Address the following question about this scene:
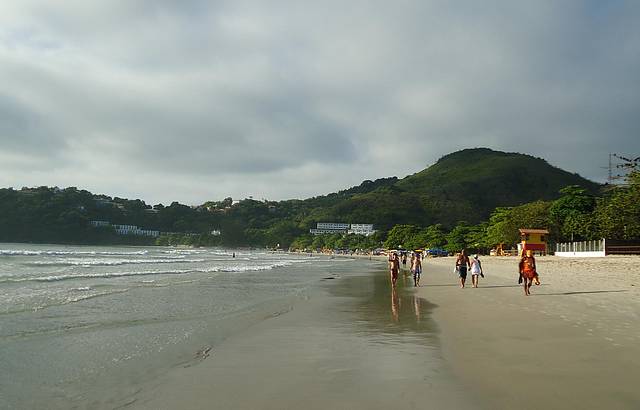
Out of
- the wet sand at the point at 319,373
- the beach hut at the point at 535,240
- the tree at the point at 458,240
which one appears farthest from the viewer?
the tree at the point at 458,240

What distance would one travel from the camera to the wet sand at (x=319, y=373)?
18.7ft

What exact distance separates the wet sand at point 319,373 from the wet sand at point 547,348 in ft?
1.67

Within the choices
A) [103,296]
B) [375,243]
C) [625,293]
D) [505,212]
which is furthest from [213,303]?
[375,243]

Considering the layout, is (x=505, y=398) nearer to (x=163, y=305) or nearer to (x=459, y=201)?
(x=163, y=305)

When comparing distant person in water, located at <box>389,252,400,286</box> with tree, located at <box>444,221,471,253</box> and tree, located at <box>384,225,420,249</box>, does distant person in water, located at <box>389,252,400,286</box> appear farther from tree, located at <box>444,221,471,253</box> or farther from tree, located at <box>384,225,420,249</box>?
tree, located at <box>384,225,420,249</box>

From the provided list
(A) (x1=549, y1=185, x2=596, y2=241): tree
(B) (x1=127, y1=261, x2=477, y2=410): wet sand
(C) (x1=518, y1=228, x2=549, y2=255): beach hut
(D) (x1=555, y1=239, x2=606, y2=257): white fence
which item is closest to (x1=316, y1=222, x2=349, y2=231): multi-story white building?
(A) (x1=549, y1=185, x2=596, y2=241): tree

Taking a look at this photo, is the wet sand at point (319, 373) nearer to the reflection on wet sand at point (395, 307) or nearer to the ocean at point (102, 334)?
the ocean at point (102, 334)

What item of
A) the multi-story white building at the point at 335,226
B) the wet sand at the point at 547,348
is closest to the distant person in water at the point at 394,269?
the wet sand at the point at 547,348

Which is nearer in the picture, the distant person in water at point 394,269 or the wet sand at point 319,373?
the wet sand at point 319,373

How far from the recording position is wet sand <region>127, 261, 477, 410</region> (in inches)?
225

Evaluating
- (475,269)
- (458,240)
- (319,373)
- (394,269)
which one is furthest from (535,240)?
(319,373)

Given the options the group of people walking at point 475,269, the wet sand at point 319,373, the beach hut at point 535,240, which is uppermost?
the beach hut at point 535,240

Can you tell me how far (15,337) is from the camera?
10.1 m

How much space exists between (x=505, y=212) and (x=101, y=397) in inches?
2869
